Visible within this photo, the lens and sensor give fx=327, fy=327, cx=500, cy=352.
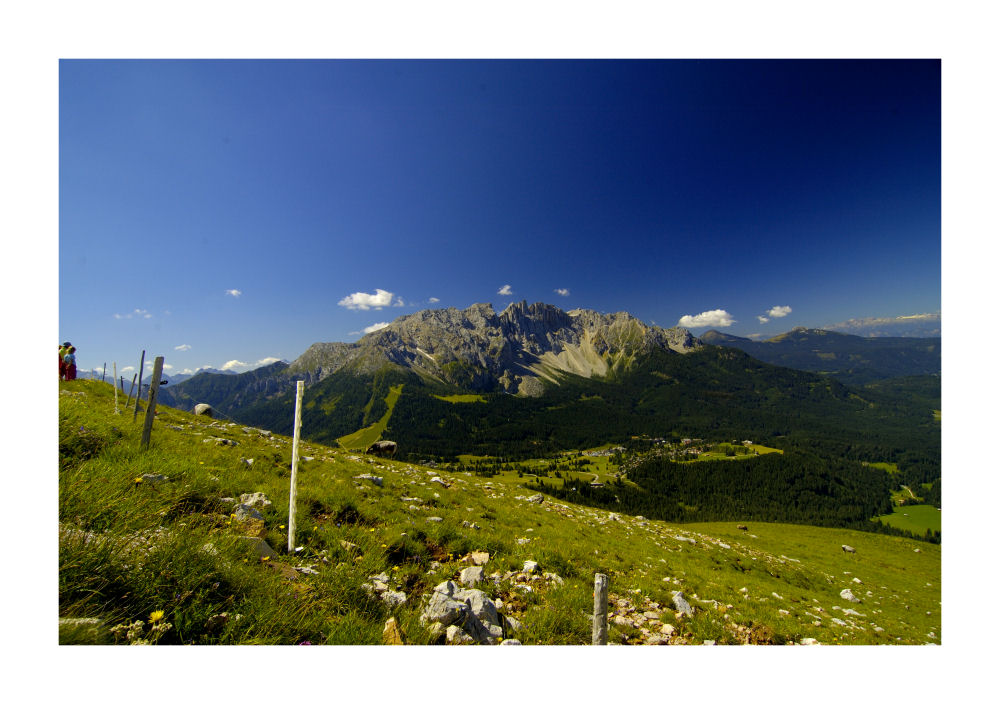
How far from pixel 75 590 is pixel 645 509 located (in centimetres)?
12276

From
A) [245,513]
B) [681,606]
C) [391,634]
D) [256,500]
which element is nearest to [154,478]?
[256,500]

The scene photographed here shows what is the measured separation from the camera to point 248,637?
3490mm

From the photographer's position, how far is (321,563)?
5004 mm

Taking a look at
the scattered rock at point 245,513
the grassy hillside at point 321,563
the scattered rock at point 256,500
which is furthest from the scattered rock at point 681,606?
the scattered rock at point 256,500

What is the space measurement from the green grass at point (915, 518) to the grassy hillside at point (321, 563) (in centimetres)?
16566

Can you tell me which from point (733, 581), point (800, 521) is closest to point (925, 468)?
point (800, 521)

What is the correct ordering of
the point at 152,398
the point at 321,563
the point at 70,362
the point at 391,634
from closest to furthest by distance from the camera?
1. the point at 391,634
2. the point at 321,563
3. the point at 152,398
4. the point at 70,362

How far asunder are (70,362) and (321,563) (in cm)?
2197

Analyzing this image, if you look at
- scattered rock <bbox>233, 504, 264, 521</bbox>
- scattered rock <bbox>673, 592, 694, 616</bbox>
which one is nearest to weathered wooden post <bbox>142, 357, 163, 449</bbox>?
scattered rock <bbox>233, 504, 264, 521</bbox>

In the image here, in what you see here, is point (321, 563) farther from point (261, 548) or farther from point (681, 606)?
point (681, 606)

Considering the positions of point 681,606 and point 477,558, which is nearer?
point 477,558

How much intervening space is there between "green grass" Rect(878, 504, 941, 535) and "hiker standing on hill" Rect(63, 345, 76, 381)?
18477cm

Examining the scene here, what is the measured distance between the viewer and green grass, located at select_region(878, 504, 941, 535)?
108062 mm

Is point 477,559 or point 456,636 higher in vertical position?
point 456,636
